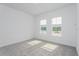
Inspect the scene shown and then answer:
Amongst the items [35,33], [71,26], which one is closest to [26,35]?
[35,33]

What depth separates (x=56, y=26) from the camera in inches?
166

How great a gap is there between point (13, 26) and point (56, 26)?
123 inches

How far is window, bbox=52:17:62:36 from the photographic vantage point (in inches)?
160

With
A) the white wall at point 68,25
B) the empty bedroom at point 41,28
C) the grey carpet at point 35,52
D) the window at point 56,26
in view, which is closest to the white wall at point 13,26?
the empty bedroom at point 41,28

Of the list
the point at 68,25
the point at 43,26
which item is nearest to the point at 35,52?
the point at 68,25

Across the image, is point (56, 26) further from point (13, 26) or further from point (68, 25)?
point (13, 26)

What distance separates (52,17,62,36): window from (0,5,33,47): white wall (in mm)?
2301

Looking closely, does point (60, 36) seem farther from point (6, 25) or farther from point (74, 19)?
point (6, 25)

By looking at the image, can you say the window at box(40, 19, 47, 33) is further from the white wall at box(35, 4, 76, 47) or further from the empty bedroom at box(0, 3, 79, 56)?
the white wall at box(35, 4, 76, 47)

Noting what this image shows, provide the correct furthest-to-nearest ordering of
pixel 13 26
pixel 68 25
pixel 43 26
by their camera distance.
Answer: pixel 43 26
pixel 13 26
pixel 68 25

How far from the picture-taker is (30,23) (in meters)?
5.48

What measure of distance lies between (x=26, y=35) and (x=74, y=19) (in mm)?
3840

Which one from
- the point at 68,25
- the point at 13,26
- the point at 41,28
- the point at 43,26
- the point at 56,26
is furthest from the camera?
the point at 41,28

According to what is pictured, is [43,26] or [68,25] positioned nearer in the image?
[68,25]
